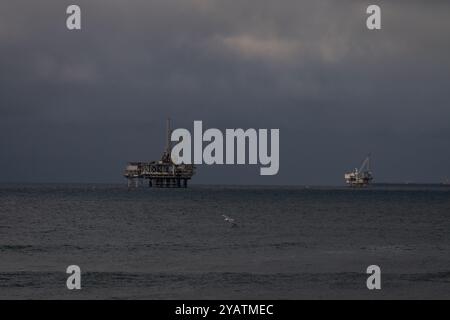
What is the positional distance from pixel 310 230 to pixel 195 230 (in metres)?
12.4

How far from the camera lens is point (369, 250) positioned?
5841 centimetres

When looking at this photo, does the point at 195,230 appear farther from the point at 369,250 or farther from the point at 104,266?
the point at 104,266

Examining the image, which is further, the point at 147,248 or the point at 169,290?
the point at 147,248

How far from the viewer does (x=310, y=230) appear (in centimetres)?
8038

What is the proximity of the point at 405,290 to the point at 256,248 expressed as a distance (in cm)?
2229
